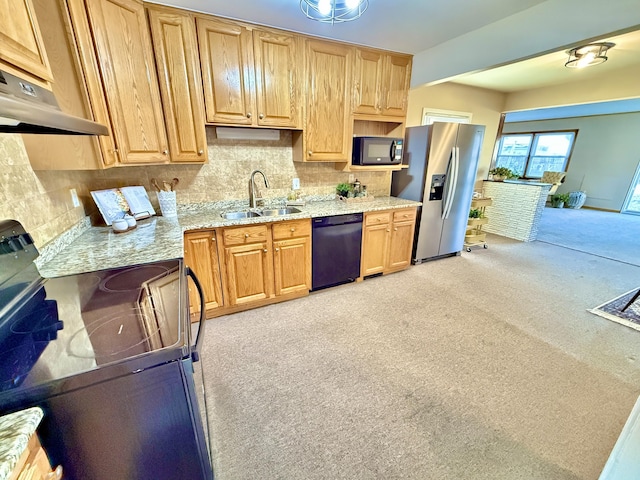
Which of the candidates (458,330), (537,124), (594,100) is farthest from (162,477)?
(537,124)

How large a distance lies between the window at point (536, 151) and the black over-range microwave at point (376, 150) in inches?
263

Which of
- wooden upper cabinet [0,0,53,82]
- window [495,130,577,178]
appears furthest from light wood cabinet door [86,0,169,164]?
window [495,130,577,178]

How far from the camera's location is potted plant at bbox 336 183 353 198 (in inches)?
126

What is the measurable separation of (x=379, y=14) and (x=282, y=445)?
302 cm

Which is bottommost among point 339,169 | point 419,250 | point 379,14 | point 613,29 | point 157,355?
point 419,250

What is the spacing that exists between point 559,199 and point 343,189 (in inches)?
327

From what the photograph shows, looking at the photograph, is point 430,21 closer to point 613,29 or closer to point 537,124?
point 613,29

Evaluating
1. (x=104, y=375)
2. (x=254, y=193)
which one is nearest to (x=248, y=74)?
(x=254, y=193)

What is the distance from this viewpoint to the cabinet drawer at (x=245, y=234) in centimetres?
226

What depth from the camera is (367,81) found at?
278 cm

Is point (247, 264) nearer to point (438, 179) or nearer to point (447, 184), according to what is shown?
point (438, 179)

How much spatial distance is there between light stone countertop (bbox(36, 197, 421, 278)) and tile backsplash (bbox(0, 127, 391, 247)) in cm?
10

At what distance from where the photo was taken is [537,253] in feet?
13.5

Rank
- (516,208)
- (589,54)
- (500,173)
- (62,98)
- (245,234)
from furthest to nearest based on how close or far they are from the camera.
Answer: (500,173), (516,208), (589,54), (245,234), (62,98)
